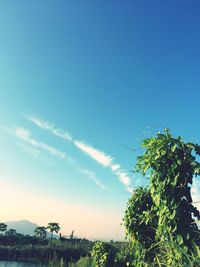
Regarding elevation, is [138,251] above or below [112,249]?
below

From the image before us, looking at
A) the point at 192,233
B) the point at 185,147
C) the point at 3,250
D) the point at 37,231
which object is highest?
the point at 37,231

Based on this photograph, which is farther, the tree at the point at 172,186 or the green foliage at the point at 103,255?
the green foliage at the point at 103,255

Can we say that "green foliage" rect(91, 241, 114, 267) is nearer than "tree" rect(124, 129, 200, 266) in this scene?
No

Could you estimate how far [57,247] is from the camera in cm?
5219

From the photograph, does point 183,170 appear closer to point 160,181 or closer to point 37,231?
point 160,181

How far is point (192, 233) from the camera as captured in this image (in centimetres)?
626

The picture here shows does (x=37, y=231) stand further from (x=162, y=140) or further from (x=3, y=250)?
(x=162, y=140)

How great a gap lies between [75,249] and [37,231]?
112 ft

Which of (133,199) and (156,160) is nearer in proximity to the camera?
(156,160)

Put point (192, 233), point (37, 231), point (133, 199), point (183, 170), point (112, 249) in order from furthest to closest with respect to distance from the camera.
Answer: point (37, 231)
point (112, 249)
point (133, 199)
point (183, 170)
point (192, 233)

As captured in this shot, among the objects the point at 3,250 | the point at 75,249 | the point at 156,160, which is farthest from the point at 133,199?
the point at 3,250

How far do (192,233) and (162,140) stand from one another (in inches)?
76.8

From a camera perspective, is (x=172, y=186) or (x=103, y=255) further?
(x=103, y=255)

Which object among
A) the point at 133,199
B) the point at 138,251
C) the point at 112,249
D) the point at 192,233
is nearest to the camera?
the point at 192,233
